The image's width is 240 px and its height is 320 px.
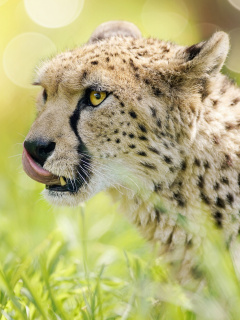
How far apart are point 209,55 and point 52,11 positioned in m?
5.03

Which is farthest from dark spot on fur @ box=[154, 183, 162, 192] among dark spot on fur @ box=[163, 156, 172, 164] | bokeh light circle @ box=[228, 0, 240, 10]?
bokeh light circle @ box=[228, 0, 240, 10]

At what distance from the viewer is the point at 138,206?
2904mm

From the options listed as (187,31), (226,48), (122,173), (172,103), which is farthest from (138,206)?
(187,31)

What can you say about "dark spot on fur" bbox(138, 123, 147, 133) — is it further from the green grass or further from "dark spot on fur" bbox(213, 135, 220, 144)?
the green grass

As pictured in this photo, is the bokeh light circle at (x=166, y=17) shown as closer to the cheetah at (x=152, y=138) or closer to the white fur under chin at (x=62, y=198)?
the cheetah at (x=152, y=138)

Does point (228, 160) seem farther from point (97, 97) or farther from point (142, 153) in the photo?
point (97, 97)

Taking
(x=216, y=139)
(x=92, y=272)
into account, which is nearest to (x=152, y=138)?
(x=216, y=139)

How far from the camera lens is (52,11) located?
733 centimetres

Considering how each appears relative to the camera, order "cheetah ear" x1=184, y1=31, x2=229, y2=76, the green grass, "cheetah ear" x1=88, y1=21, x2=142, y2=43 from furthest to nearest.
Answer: "cheetah ear" x1=88, y1=21, x2=142, y2=43, "cheetah ear" x1=184, y1=31, x2=229, y2=76, the green grass

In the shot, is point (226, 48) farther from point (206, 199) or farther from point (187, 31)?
point (187, 31)

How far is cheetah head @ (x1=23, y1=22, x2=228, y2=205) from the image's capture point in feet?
9.02

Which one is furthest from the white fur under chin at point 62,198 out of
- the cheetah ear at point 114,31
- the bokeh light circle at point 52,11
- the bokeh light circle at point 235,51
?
the bokeh light circle at point 52,11

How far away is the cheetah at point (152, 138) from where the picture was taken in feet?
9.00

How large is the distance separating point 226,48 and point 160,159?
0.65m
